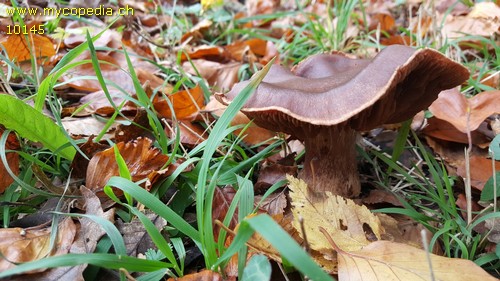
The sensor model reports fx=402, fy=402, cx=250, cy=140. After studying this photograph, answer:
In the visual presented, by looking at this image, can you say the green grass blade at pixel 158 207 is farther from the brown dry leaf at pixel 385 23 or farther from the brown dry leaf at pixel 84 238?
the brown dry leaf at pixel 385 23

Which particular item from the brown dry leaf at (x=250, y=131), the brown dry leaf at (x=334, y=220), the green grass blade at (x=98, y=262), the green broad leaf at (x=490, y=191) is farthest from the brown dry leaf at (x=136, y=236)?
the green broad leaf at (x=490, y=191)

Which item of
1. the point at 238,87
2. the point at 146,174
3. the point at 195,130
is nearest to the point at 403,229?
the point at 238,87

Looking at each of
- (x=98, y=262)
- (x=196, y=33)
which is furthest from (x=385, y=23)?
(x=98, y=262)

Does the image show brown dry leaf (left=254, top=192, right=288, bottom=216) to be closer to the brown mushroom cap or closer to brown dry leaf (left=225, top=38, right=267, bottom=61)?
the brown mushroom cap

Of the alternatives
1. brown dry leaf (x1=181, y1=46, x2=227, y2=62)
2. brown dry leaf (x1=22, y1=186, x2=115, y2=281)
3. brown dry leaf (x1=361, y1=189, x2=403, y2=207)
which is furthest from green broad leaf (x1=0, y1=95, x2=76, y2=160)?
brown dry leaf (x1=181, y1=46, x2=227, y2=62)

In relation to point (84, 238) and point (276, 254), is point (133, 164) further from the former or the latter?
point (276, 254)
